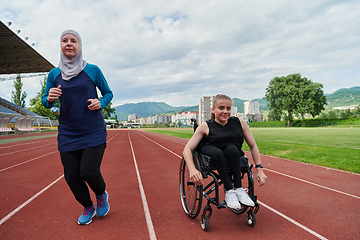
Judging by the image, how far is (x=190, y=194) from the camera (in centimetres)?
268

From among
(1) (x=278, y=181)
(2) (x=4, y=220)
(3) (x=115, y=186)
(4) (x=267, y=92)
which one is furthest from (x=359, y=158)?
(4) (x=267, y=92)

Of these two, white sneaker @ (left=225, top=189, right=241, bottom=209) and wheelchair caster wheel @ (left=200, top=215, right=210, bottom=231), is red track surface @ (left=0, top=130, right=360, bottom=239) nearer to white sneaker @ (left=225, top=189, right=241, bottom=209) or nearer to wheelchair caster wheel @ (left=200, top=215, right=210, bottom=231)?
wheelchair caster wheel @ (left=200, top=215, right=210, bottom=231)

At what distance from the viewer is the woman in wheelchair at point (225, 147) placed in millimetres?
2121

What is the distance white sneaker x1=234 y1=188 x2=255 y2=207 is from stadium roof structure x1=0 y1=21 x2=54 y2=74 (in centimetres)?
2248

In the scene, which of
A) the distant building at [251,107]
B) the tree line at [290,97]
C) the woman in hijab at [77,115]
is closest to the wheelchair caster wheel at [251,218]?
the woman in hijab at [77,115]

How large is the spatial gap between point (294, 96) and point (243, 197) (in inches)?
2178

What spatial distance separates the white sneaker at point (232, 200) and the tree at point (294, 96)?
5444cm

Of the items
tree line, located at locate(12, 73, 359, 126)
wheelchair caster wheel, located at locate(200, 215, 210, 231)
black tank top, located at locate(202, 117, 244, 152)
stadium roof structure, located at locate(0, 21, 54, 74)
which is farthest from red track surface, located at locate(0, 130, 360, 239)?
tree line, located at locate(12, 73, 359, 126)

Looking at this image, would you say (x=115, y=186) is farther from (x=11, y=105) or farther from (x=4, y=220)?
(x=11, y=105)

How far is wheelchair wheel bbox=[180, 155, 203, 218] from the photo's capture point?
232 centimetres

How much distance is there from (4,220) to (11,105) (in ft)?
153

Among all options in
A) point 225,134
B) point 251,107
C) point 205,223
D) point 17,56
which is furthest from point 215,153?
point 251,107

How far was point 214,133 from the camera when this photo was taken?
7.72 feet

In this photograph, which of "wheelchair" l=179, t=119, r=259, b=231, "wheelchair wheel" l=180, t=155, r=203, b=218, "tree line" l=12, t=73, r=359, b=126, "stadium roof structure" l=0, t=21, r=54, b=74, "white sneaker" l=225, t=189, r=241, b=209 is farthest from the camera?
"tree line" l=12, t=73, r=359, b=126
